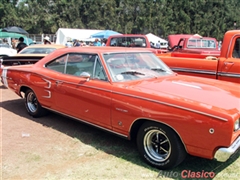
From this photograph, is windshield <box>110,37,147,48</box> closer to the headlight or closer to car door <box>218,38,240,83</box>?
car door <box>218,38,240,83</box>

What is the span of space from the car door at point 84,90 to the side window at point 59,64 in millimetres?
78

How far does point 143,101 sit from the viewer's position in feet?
11.0

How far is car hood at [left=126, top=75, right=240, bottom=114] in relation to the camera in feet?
9.87

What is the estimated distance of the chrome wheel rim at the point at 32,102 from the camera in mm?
5370

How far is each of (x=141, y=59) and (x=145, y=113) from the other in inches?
54.4

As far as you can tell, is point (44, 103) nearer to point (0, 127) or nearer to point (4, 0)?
point (0, 127)

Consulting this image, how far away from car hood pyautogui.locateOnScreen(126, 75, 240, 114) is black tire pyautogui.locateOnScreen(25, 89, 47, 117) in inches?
95.0

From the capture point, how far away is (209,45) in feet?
30.7

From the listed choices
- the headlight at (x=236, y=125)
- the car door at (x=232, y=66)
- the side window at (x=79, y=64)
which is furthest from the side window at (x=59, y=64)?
the car door at (x=232, y=66)

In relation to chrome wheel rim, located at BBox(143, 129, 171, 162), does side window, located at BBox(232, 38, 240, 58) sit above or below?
above

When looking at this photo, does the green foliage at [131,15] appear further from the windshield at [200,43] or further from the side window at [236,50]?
the side window at [236,50]

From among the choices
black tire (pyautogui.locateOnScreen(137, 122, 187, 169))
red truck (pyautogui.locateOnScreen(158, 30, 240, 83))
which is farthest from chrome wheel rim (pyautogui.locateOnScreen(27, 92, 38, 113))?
red truck (pyautogui.locateOnScreen(158, 30, 240, 83))

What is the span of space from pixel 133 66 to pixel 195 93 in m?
1.19

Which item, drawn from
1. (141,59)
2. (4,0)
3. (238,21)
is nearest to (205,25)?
(238,21)
